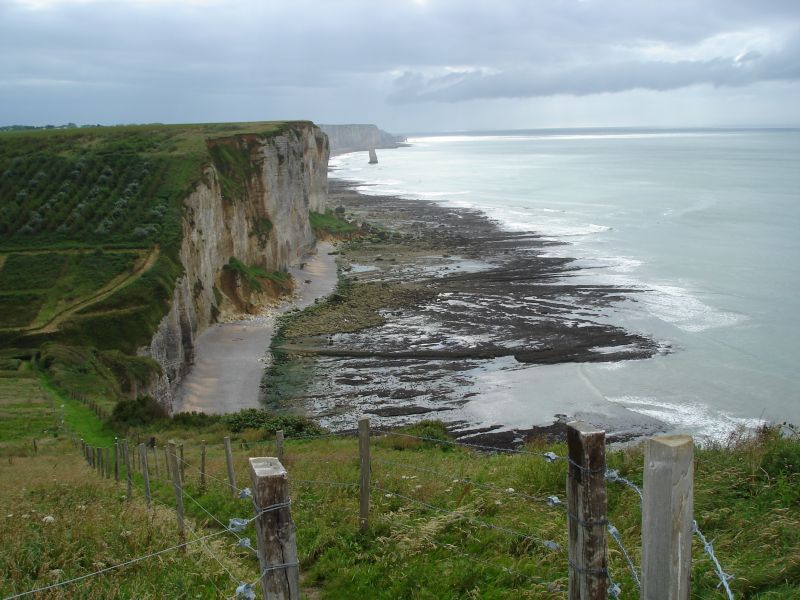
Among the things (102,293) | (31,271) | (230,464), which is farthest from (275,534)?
(31,271)

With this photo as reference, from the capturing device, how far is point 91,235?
150 ft

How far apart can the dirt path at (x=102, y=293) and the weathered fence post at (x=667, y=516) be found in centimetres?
3514

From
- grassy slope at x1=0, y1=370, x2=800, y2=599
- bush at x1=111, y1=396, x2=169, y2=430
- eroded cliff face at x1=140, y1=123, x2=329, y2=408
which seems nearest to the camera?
grassy slope at x1=0, y1=370, x2=800, y2=599

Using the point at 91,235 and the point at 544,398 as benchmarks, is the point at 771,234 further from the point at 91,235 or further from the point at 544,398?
the point at 91,235

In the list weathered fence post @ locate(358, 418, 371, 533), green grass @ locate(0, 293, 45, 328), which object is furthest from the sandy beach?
weathered fence post @ locate(358, 418, 371, 533)

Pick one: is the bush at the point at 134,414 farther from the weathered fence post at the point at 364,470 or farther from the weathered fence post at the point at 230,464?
the weathered fence post at the point at 364,470

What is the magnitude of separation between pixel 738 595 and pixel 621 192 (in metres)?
122

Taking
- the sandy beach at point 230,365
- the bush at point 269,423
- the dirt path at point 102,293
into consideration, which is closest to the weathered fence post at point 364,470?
the bush at point 269,423

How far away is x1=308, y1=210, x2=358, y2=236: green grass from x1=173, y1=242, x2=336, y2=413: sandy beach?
1199 inches

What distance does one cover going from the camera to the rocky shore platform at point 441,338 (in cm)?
3391

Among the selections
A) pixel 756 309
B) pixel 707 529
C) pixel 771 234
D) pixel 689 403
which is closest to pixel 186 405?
pixel 689 403

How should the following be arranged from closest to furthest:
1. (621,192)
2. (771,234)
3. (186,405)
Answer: (186,405), (771,234), (621,192)

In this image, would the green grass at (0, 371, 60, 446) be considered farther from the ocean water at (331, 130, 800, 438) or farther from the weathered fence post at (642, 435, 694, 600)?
the weathered fence post at (642, 435, 694, 600)

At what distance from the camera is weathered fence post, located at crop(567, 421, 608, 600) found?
462cm
